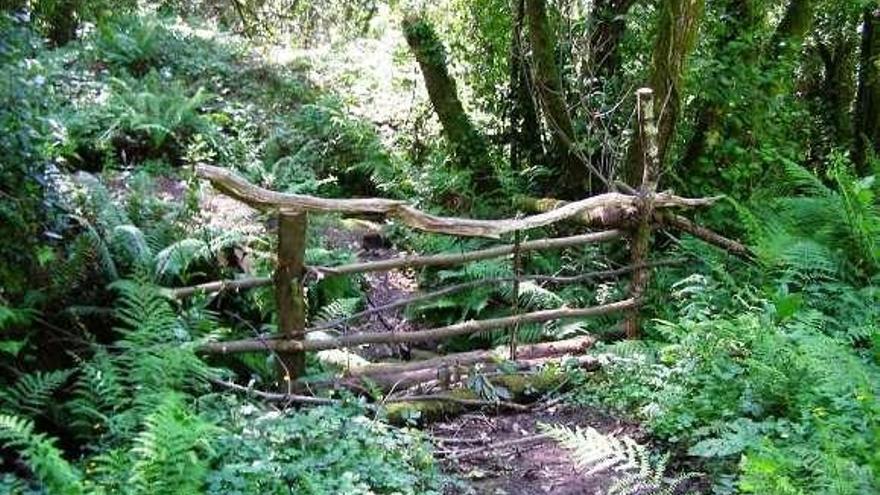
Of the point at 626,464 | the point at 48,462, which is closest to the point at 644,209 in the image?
the point at 626,464

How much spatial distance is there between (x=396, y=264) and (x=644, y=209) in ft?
6.06

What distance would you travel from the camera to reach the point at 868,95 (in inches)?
420

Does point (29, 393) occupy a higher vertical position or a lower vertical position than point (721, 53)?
lower

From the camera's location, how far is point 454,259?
5086 mm

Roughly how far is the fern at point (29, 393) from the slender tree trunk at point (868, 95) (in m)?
9.56

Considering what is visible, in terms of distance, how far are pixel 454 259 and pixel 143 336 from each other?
1.89 meters

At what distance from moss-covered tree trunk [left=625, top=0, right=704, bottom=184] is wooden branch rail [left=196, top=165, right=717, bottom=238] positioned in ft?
2.26

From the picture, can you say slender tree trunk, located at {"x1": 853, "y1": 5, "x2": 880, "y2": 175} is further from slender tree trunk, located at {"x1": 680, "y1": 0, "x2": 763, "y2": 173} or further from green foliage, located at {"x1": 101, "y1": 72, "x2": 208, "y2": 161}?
green foliage, located at {"x1": 101, "y1": 72, "x2": 208, "y2": 161}

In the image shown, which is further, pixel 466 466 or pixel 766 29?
pixel 766 29

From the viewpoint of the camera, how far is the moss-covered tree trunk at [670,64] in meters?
6.17

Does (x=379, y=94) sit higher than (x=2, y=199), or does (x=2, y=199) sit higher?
(x=379, y=94)

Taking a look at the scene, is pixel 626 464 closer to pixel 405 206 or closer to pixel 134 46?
pixel 405 206

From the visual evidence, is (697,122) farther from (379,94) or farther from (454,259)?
(379,94)

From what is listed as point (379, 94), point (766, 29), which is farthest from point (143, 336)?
point (379, 94)
